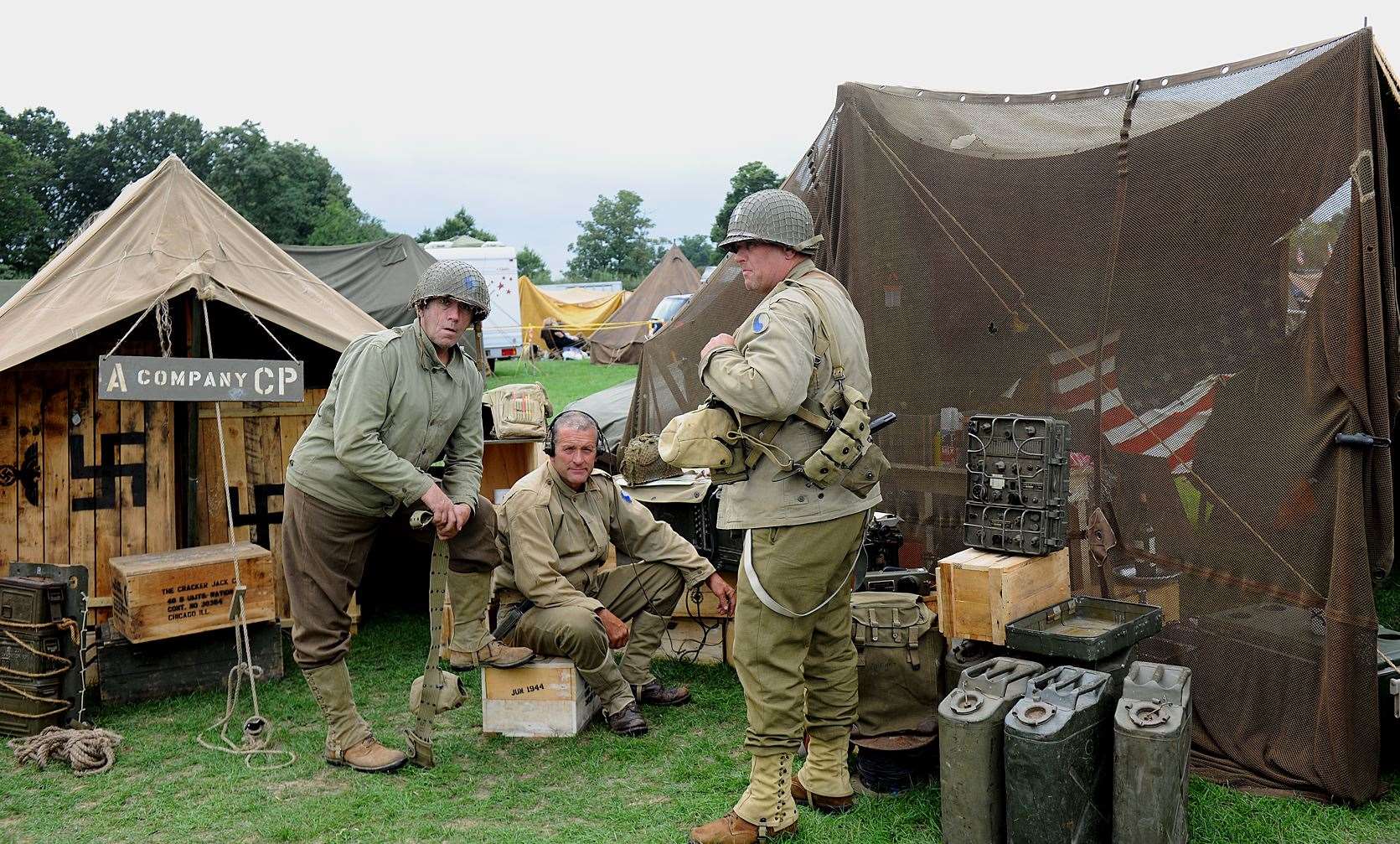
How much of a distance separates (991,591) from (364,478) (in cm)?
250

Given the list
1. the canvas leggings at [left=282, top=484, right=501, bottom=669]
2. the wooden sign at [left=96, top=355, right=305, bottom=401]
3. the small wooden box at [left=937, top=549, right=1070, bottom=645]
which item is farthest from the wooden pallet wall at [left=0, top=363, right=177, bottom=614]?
the small wooden box at [left=937, top=549, right=1070, bottom=645]

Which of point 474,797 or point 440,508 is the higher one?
point 440,508

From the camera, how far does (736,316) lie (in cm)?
651

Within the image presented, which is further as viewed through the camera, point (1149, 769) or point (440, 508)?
point (440, 508)

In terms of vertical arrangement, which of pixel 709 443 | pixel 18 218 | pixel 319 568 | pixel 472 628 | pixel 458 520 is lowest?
pixel 472 628

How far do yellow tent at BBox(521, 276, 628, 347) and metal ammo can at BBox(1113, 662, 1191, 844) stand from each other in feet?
77.2

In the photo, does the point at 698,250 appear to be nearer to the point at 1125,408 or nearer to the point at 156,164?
the point at 156,164

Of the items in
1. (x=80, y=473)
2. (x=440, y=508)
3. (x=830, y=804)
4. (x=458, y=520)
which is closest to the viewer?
(x=830, y=804)

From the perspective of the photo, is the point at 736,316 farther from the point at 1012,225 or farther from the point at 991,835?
the point at 991,835

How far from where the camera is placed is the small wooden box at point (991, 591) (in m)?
4.00

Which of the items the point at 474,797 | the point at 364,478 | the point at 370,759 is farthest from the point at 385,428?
the point at 474,797

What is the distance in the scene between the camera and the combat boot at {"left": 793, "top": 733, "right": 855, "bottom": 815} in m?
3.97

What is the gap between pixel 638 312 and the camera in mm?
26766

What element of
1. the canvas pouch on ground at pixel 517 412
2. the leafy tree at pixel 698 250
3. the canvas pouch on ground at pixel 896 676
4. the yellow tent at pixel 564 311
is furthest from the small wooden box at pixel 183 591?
the leafy tree at pixel 698 250
